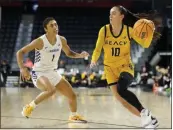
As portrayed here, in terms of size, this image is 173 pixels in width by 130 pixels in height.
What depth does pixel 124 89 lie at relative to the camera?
481 centimetres

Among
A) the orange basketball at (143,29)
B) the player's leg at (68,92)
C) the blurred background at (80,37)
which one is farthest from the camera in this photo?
the blurred background at (80,37)

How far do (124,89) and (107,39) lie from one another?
2.31ft

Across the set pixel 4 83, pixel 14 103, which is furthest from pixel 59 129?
pixel 4 83

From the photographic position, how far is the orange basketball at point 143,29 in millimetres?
4918

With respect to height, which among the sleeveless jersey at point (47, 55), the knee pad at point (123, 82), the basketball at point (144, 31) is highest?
the basketball at point (144, 31)

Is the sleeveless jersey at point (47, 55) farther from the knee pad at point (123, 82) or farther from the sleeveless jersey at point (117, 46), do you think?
the knee pad at point (123, 82)

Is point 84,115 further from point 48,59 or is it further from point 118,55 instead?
point 118,55

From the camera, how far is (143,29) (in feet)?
16.1

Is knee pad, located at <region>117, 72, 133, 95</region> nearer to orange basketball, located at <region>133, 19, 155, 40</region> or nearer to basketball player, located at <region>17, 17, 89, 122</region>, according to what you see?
orange basketball, located at <region>133, 19, 155, 40</region>

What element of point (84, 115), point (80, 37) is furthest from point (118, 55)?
point (80, 37)

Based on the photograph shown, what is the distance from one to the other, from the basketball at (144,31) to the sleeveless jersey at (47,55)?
4.03 feet

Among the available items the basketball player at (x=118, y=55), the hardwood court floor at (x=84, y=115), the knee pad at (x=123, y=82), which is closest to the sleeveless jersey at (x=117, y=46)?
the basketball player at (x=118, y=55)

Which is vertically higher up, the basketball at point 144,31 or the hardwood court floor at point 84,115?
the basketball at point 144,31

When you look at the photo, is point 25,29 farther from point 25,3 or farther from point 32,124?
point 32,124
